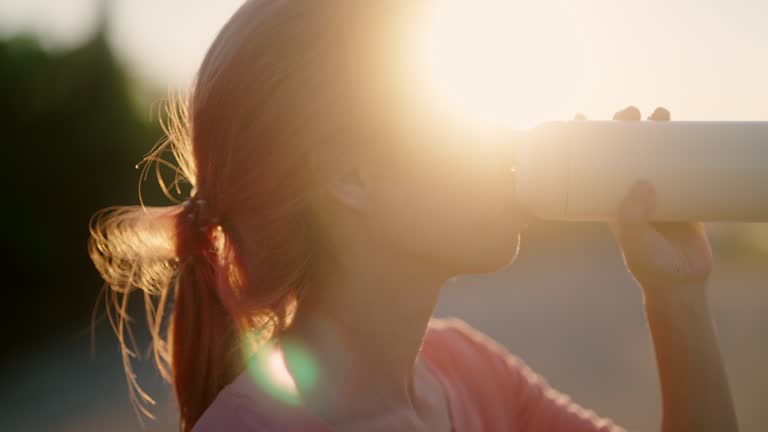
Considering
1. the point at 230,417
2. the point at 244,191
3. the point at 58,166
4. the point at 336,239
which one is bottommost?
the point at 58,166

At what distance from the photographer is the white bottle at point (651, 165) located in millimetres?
1461

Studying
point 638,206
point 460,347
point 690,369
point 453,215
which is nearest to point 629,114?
point 638,206

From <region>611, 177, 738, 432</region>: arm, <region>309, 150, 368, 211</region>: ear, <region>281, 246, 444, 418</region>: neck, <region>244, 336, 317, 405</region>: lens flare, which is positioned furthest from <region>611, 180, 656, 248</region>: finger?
<region>244, 336, 317, 405</region>: lens flare

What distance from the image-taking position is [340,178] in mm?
1523

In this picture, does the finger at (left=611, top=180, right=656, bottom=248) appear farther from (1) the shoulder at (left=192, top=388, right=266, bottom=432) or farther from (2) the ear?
(1) the shoulder at (left=192, top=388, right=266, bottom=432)

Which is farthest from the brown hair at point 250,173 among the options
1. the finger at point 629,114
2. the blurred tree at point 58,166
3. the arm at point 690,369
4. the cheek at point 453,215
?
the blurred tree at point 58,166

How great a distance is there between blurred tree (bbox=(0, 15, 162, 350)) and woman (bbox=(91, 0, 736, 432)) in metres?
4.98

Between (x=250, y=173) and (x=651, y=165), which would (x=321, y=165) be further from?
(x=651, y=165)

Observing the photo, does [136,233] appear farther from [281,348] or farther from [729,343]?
[729,343]

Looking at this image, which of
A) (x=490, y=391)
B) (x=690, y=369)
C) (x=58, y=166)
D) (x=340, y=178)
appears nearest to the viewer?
(x=340, y=178)

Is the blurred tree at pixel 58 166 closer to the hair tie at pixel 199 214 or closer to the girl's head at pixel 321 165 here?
the hair tie at pixel 199 214

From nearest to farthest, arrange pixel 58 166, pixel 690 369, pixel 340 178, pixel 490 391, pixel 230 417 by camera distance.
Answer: pixel 230 417 < pixel 340 178 < pixel 690 369 < pixel 490 391 < pixel 58 166

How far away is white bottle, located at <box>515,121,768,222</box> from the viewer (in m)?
1.46

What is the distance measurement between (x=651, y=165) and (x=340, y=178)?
64cm
